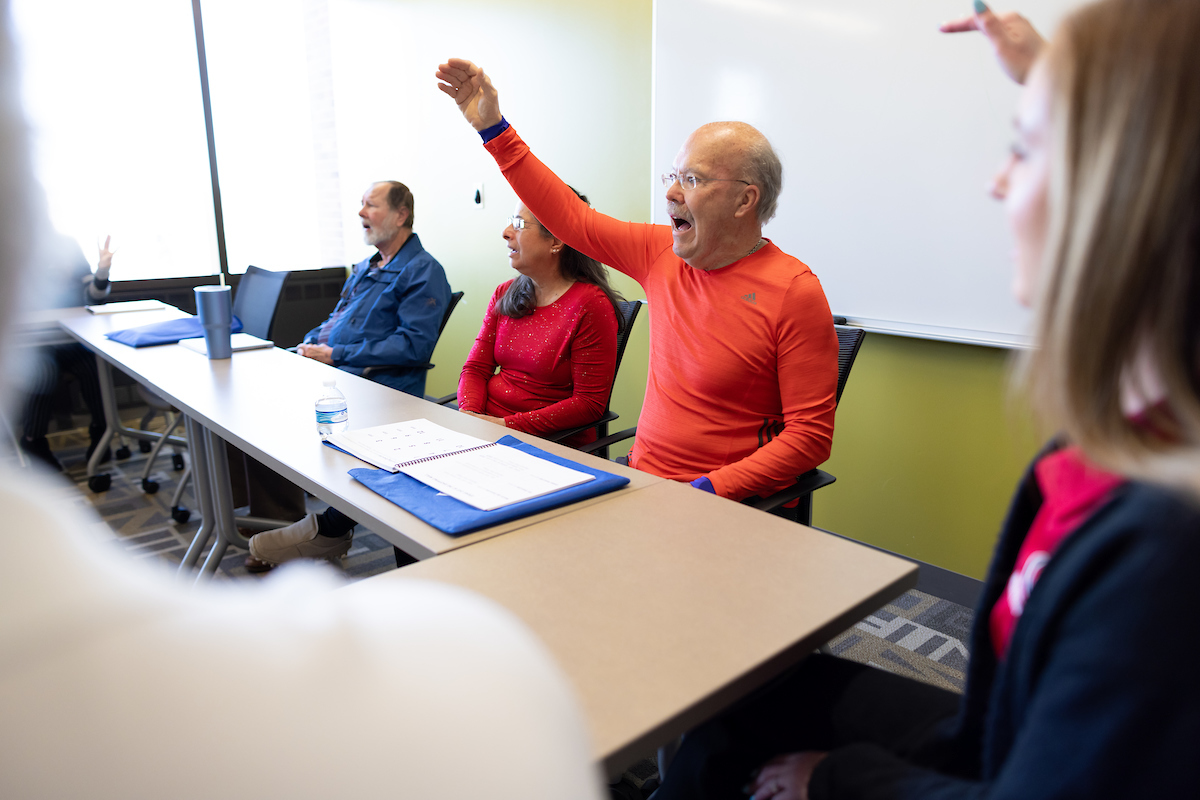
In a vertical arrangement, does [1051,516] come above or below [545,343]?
above

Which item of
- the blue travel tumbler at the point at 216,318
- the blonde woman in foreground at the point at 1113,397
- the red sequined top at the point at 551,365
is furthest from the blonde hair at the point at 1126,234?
the blue travel tumbler at the point at 216,318

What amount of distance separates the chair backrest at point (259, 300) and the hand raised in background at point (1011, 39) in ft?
9.64

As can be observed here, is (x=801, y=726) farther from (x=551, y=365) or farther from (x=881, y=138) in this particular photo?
(x=881, y=138)

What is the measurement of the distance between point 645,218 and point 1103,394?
9.14ft

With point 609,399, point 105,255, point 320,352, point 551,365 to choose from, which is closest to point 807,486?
point 609,399

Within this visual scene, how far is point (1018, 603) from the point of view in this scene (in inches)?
30.3

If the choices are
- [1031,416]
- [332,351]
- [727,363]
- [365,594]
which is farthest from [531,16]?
[365,594]

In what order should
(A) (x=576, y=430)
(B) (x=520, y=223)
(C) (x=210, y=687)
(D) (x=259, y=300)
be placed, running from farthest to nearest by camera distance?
(D) (x=259, y=300)
(B) (x=520, y=223)
(A) (x=576, y=430)
(C) (x=210, y=687)

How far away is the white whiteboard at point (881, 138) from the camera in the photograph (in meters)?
2.20

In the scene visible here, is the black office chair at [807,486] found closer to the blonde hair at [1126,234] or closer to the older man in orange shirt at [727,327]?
the older man in orange shirt at [727,327]

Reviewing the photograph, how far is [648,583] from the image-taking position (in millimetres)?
1031

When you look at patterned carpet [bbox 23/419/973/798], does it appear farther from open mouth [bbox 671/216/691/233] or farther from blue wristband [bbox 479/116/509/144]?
blue wristband [bbox 479/116/509/144]

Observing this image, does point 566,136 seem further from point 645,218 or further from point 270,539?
point 270,539

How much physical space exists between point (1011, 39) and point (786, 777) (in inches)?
38.8
